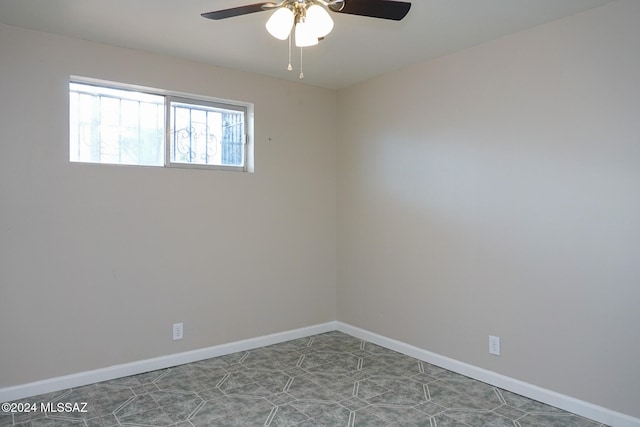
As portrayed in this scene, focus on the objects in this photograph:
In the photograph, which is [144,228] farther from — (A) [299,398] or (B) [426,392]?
(B) [426,392]

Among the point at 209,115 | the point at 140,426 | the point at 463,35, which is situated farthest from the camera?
the point at 209,115

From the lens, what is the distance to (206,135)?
3580mm

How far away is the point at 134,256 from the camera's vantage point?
3139mm

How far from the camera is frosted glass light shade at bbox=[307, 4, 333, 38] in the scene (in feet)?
5.84

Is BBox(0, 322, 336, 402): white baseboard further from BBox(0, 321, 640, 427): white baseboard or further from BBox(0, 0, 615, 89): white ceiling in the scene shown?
BBox(0, 0, 615, 89): white ceiling

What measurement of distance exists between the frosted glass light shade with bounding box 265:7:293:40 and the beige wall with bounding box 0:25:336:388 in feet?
5.57

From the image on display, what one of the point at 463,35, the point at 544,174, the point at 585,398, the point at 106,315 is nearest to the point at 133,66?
the point at 106,315

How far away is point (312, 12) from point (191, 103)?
1.97 m

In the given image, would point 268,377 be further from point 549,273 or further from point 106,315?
point 549,273

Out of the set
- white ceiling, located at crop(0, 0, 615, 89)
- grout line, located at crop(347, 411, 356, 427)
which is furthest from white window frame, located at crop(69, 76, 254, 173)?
grout line, located at crop(347, 411, 356, 427)

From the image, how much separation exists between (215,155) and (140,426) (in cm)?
213

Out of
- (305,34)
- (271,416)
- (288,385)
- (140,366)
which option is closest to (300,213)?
(288,385)

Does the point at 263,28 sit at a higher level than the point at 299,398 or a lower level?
higher

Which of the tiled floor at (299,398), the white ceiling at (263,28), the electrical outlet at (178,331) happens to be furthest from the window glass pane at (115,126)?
the tiled floor at (299,398)
